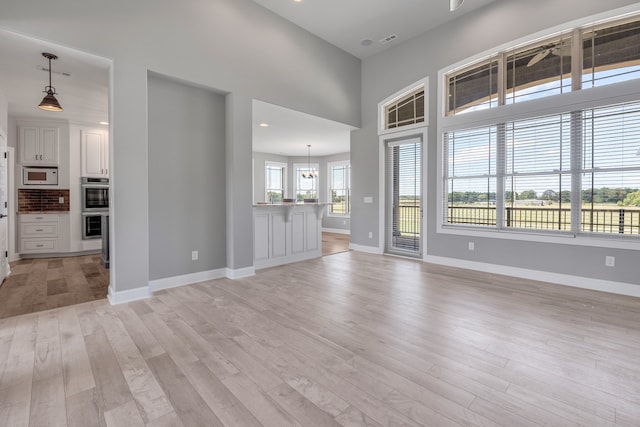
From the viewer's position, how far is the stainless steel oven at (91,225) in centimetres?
616

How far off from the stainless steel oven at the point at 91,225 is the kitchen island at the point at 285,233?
13.1 ft

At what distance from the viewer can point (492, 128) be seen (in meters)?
4.55

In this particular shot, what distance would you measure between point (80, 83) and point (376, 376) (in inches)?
198

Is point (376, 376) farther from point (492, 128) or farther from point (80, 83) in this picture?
point (80, 83)

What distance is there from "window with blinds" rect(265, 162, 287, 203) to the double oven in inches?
192

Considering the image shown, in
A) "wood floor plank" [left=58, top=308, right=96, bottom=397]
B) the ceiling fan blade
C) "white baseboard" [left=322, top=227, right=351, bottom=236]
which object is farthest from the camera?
"white baseboard" [left=322, top=227, right=351, bottom=236]

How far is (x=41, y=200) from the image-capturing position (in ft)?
19.5

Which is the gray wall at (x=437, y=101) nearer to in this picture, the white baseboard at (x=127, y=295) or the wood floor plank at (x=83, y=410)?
the white baseboard at (x=127, y=295)

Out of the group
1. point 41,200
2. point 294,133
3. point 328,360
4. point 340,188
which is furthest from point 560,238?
point 41,200

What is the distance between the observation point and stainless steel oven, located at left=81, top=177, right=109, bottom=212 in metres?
6.18

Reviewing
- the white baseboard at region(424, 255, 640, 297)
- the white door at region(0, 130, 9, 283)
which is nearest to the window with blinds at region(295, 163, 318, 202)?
the white baseboard at region(424, 255, 640, 297)

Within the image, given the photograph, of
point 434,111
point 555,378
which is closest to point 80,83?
point 434,111

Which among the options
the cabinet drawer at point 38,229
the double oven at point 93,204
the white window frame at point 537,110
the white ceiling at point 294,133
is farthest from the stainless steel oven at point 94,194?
the white window frame at point 537,110

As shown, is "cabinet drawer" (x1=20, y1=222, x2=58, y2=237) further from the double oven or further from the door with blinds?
the door with blinds
